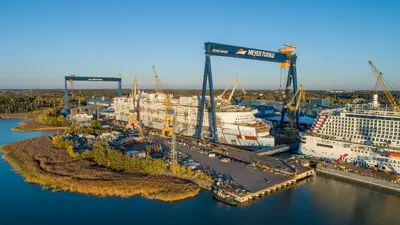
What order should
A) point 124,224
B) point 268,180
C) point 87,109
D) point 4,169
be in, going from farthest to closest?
point 87,109, point 4,169, point 268,180, point 124,224

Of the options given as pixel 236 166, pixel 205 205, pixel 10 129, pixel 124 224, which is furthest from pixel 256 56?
pixel 10 129

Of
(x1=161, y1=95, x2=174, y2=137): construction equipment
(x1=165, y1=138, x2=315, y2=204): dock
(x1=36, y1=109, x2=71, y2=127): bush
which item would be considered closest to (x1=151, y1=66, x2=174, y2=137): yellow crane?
(x1=161, y1=95, x2=174, y2=137): construction equipment

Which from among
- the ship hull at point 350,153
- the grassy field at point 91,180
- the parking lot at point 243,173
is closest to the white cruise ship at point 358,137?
the ship hull at point 350,153

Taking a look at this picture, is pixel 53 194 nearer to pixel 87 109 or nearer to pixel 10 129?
pixel 10 129

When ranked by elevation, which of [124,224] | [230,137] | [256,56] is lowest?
[124,224]

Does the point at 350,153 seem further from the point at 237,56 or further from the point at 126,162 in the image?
the point at 126,162

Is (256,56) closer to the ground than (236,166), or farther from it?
farther from it

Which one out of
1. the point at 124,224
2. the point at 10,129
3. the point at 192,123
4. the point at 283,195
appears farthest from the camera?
the point at 10,129

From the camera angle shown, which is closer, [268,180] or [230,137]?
[268,180]
